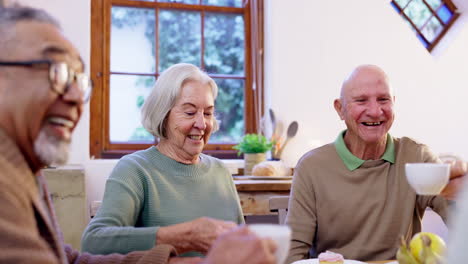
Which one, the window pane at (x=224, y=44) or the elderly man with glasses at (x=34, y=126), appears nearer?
the elderly man with glasses at (x=34, y=126)

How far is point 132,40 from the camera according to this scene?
3.84 meters

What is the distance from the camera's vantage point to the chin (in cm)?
79

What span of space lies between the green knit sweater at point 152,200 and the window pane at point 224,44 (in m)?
2.21

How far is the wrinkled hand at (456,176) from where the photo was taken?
155 cm

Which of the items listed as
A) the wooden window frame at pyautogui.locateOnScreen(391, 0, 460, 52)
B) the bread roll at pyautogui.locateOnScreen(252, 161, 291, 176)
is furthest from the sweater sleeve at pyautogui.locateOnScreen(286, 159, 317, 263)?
the wooden window frame at pyautogui.locateOnScreen(391, 0, 460, 52)

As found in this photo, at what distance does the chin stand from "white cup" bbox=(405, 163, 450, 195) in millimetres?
845

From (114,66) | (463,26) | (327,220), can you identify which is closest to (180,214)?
(327,220)

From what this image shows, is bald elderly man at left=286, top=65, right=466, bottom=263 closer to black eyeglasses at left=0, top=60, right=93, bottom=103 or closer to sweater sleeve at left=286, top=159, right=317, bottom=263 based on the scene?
sweater sleeve at left=286, top=159, right=317, bottom=263

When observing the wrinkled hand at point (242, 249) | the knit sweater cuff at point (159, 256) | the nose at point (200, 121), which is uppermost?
the nose at point (200, 121)

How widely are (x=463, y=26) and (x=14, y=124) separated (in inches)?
169

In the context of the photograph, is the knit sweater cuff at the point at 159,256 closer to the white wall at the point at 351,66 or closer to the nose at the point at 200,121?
the nose at the point at 200,121

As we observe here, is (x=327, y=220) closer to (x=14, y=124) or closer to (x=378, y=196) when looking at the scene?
(x=378, y=196)

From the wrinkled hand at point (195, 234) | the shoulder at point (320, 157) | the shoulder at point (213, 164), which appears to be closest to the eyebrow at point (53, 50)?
the wrinkled hand at point (195, 234)

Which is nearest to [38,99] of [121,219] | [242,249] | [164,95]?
[242,249]
